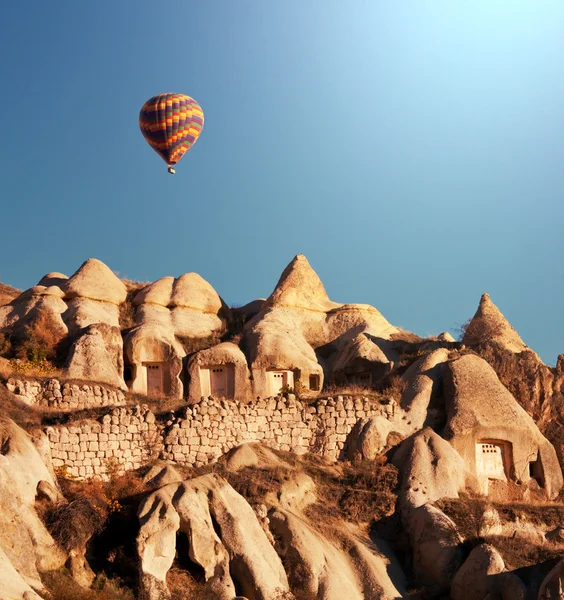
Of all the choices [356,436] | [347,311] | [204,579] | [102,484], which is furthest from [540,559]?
[347,311]

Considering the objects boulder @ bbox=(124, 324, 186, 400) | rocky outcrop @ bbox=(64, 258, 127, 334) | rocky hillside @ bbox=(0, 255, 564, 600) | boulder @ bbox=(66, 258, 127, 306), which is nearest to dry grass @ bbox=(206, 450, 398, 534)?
rocky hillside @ bbox=(0, 255, 564, 600)

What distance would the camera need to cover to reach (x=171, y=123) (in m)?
36.9

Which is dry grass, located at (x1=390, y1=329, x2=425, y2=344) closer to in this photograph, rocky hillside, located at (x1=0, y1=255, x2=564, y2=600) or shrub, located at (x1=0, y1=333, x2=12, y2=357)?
rocky hillside, located at (x1=0, y1=255, x2=564, y2=600)

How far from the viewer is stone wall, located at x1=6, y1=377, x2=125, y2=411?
27812 mm

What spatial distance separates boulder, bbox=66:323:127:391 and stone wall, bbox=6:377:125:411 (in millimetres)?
1222

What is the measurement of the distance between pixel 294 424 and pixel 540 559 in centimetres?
660

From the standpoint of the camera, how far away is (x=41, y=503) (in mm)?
22734

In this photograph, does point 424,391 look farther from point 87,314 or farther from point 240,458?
point 87,314

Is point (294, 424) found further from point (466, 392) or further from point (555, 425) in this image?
point (555, 425)

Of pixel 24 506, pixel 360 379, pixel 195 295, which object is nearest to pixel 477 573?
pixel 24 506

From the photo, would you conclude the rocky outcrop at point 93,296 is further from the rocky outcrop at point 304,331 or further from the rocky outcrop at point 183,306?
the rocky outcrop at point 304,331

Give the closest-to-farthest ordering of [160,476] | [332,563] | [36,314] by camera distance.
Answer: [332,563] → [160,476] → [36,314]

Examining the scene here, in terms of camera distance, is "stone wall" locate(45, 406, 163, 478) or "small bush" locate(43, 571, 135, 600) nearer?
"small bush" locate(43, 571, 135, 600)

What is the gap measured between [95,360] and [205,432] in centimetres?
526
